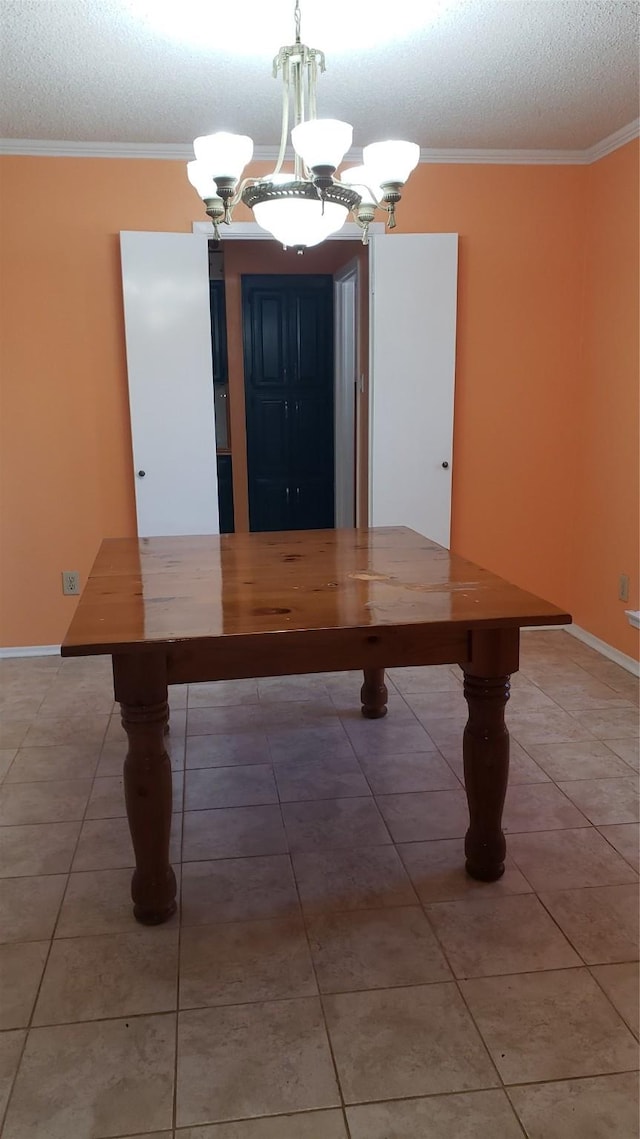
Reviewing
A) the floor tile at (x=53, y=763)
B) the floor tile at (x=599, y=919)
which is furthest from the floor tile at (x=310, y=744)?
the floor tile at (x=599, y=919)

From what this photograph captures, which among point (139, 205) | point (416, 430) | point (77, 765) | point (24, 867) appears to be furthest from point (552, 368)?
point (24, 867)

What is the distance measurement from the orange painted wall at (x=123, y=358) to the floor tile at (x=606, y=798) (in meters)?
1.77

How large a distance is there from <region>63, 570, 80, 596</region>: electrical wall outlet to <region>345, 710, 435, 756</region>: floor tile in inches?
66.1

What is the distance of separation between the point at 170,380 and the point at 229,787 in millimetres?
2051

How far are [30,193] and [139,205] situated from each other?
48 cm

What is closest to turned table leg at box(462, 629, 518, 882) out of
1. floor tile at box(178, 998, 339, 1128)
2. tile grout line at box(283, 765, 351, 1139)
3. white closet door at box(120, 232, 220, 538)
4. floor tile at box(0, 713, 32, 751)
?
tile grout line at box(283, 765, 351, 1139)

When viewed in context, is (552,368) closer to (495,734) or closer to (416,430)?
(416,430)

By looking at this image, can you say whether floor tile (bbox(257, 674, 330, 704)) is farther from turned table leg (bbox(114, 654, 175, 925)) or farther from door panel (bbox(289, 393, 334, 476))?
door panel (bbox(289, 393, 334, 476))

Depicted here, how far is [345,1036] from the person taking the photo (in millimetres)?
1585

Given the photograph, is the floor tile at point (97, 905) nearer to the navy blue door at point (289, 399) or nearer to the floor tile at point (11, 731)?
the floor tile at point (11, 731)

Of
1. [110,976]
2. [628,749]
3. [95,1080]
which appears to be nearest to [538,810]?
[628,749]

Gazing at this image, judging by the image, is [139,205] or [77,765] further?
[139,205]

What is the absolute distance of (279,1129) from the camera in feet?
4.54

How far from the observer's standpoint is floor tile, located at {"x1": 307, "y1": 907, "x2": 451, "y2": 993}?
5.72 ft
